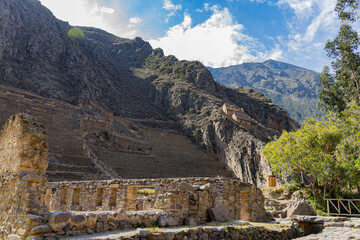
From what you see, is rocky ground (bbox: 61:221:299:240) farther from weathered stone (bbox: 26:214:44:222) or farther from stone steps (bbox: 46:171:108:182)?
stone steps (bbox: 46:171:108:182)

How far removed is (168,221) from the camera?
755 cm

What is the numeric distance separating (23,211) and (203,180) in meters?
6.37

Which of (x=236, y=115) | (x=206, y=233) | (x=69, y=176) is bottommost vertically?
(x=206, y=233)

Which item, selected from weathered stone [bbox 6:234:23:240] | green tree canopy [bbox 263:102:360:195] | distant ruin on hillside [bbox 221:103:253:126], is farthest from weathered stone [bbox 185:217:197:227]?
distant ruin on hillside [bbox 221:103:253:126]

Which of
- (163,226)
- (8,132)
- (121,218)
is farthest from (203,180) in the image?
(8,132)

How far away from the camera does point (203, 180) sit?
1070 cm

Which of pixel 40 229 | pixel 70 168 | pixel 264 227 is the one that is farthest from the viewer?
pixel 70 168

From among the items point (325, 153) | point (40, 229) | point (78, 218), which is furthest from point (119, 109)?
point (40, 229)

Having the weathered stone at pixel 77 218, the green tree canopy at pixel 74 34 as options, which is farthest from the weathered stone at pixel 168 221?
the green tree canopy at pixel 74 34

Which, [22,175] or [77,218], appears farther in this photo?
[22,175]

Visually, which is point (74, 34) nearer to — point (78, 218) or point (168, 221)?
point (168, 221)

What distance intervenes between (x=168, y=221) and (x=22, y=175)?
3784 millimetres

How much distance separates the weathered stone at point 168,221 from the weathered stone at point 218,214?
1.43 m

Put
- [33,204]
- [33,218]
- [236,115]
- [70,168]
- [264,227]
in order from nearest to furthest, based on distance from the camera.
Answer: [33,218]
[33,204]
[264,227]
[70,168]
[236,115]
